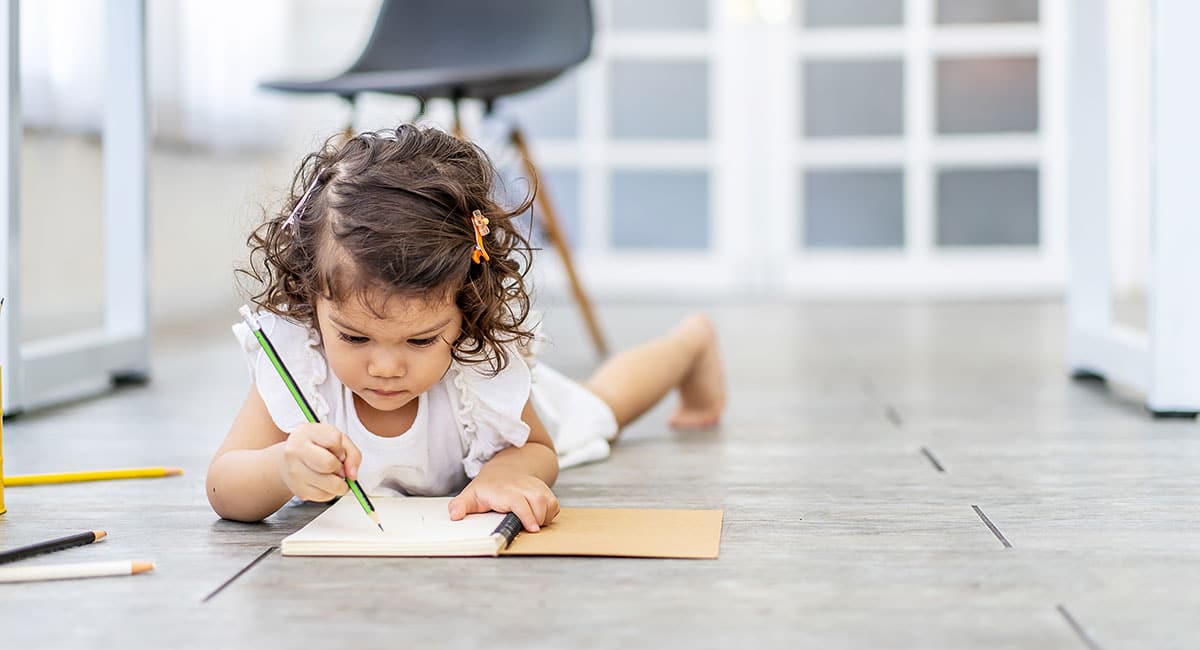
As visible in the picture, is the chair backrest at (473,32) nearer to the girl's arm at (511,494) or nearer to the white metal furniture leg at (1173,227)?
the white metal furniture leg at (1173,227)

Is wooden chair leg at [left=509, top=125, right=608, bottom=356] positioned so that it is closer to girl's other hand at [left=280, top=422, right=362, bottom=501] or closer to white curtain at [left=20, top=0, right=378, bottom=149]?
white curtain at [left=20, top=0, right=378, bottom=149]

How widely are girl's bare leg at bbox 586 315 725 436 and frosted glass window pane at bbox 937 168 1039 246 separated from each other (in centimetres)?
272

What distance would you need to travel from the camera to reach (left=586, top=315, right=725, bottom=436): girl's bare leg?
1.49 meters

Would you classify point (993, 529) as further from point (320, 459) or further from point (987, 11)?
point (987, 11)

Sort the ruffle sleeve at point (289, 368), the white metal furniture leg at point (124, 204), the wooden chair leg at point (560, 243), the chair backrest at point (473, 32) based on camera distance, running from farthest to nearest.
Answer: the chair backrest at point (473, 32)
the wooden chair leg at point (560, 243)
the white metal furniture leg at point (124, 204)
the ruffle sleeve at point (289, 368)

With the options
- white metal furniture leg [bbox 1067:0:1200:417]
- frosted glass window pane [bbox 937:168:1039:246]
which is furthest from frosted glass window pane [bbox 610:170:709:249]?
white metal furniture leg [bbox 1067:0:1200:417]

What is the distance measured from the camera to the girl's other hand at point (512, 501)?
0.96 m

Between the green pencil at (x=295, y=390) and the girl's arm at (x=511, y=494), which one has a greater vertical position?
the green pencil at (x=295, y=390)

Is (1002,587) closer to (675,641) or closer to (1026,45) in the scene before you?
(675,641)

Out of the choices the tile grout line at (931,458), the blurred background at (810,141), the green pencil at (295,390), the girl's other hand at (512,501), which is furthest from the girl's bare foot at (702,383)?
the blurred background at (810,141)

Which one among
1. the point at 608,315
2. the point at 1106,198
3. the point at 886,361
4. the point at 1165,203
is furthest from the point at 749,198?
the point at 1165,203

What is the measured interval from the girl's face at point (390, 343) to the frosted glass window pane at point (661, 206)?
3261 mm

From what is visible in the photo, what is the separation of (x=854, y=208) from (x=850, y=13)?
62 cm

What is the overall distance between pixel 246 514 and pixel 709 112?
11.0 feet
